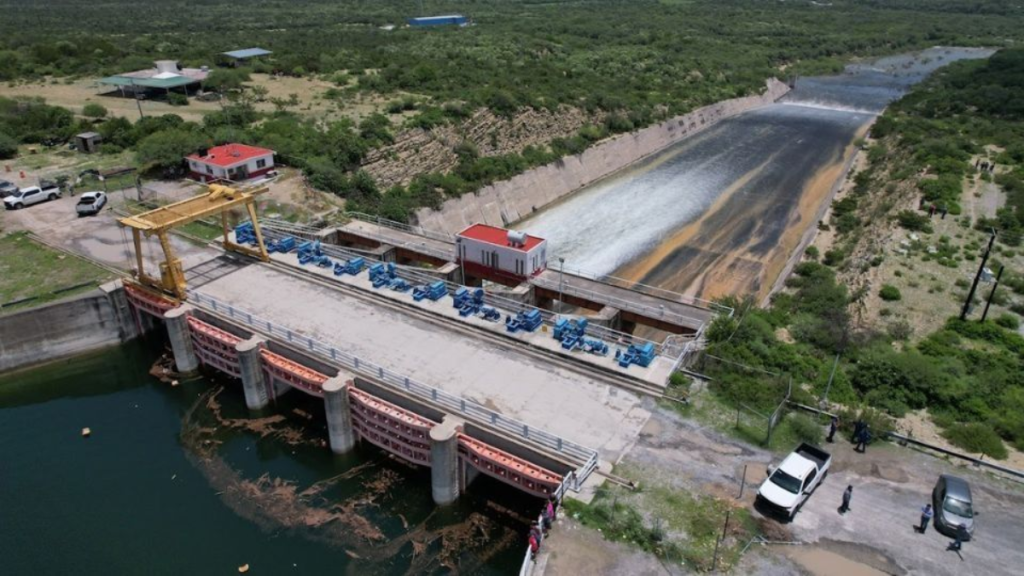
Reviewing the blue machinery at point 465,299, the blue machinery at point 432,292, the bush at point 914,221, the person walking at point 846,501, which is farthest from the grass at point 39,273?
the bush at point 914,221

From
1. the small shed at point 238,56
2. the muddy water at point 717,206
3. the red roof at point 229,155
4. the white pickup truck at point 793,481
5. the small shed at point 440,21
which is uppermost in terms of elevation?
the small shed at point 440,21

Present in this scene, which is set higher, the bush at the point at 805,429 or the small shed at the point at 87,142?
the small shed at the point at 87,142

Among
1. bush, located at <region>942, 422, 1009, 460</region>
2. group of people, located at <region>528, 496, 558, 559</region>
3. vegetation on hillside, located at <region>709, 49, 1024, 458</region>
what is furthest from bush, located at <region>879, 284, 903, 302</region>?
group of people, located at <region>528, 496, 558, 559</region>

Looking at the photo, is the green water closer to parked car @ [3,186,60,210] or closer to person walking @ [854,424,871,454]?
person walking @ [854,424,871,454]

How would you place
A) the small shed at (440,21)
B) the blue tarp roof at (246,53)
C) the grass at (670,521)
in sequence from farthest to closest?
the small shed at (440,21)
the blue tarp roof at (246,53)
the grass at (670,521)

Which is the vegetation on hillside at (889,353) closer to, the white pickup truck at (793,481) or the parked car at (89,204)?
the white pickup truck at (793,481)

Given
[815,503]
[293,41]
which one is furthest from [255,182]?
[293,41]

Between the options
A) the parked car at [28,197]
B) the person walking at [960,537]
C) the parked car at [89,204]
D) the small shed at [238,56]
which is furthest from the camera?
the small shed at [238,56]
